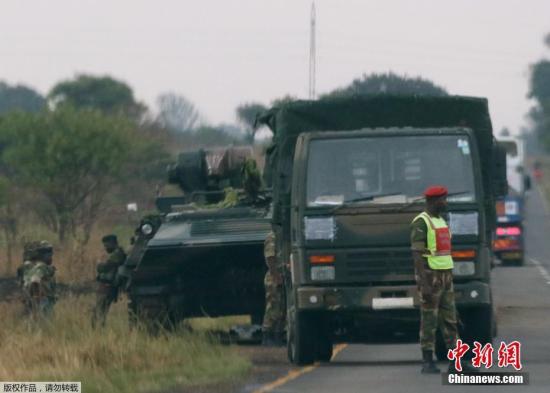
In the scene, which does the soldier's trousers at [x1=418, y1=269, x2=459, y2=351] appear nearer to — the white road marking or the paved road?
the paved road

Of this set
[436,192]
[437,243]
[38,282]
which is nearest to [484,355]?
[437,243]

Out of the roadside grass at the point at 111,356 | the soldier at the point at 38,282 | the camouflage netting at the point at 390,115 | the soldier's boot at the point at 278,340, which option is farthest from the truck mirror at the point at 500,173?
the soldier at the point at 38,282

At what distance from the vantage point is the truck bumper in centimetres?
1728

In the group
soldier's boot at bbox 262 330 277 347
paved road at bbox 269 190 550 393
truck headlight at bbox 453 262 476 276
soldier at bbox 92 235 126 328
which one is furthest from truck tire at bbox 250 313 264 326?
truck headlight at bbox 453 262 476 276

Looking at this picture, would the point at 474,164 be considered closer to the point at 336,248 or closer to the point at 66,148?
the point at 336,248

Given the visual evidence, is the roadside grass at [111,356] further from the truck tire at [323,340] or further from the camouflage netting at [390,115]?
the camouflage netting at [390,115]

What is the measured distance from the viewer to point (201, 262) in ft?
71.6

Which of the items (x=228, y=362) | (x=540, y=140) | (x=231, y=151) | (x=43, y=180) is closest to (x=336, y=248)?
(x=228, y=362)

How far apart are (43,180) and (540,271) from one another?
548 inches

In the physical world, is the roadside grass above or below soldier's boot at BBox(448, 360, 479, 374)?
below

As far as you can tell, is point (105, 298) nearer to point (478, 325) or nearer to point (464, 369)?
point (478, 325)

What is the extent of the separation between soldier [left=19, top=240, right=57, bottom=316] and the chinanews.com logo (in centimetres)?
695

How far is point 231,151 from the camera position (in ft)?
85.0

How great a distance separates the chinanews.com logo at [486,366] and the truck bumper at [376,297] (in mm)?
505
